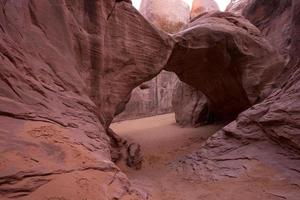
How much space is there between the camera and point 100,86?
228 inches

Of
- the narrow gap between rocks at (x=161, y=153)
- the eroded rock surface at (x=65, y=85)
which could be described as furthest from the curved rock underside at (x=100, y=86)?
the narrow gap between rocks at (x=161, y=153)

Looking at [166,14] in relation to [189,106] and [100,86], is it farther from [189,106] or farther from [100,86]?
[100,86]

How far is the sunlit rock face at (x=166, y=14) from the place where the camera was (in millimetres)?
20984

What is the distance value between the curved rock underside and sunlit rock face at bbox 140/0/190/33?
38.8 feet

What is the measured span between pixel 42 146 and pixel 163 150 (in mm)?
5872

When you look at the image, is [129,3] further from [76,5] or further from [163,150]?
[163,150]

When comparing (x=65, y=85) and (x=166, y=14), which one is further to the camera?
(x=166, y=14)

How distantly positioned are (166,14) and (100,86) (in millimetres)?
16665

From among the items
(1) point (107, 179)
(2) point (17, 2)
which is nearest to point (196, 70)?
(2) point (17, 2)

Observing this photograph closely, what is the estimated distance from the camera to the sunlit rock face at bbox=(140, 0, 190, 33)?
20984 mm

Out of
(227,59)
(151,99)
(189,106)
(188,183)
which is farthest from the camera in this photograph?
(151,99)

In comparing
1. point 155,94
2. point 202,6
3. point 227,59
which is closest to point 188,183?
point 227,59

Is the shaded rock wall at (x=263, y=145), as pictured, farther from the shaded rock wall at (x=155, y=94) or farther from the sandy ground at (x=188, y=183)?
the shaded rock wall at (x=155, y=94)

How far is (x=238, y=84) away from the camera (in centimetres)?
927
